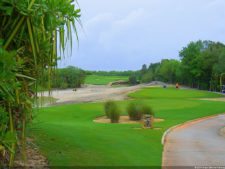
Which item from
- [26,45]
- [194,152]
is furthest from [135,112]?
[26,45]

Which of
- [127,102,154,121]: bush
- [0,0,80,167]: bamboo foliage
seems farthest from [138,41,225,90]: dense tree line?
[0,0,80,167]: bamboo foliage

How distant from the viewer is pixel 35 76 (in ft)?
21.9

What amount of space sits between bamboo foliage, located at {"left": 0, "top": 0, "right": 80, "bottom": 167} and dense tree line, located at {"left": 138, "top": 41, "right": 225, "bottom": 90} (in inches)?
3324

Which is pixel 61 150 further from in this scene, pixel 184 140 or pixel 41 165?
pixel 184 140

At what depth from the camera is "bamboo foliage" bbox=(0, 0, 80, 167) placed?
18.1 feet

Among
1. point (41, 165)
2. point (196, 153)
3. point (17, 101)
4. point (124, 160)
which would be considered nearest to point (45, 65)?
point (17, 101)

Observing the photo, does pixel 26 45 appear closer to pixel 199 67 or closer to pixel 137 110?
pixel 137 110

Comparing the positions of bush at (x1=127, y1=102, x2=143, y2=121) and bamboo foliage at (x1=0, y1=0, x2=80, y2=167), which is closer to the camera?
bamboo foliage at (x1=0, y1=0, x2=80, y2=167)

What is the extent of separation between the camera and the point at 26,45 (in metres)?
6.40

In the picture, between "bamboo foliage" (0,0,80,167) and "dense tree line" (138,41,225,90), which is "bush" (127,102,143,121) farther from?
"dense tree line" (138,41,225,90)

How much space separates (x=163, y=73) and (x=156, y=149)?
131164 mm

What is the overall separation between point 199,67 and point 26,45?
354 feet

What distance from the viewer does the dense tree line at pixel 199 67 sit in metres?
101

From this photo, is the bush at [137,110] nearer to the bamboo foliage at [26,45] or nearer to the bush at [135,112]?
the bush at [135,112]
